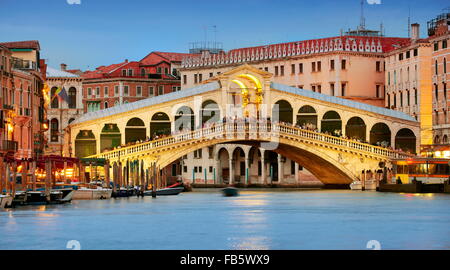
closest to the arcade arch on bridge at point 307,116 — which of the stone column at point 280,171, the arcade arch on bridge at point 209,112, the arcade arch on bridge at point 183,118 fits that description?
the arcade arch on bridge at point 209,112

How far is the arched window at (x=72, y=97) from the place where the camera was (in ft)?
211

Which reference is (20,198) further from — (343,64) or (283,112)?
(343,64)

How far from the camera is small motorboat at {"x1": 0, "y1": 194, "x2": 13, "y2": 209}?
30781 mm

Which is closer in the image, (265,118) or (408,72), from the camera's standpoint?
(265,118)

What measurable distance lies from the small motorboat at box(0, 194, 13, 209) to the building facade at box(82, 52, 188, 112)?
3431cm

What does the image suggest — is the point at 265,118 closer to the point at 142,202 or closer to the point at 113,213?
the point at 142,202

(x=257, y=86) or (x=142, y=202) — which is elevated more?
(x=257, y=86)

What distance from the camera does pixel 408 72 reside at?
5325 centimetres

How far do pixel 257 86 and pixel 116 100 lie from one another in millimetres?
18411

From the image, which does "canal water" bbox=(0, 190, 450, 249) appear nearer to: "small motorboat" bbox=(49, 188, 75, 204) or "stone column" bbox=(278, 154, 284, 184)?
"small motorboat" bbox=(49, 188, 75, 204)

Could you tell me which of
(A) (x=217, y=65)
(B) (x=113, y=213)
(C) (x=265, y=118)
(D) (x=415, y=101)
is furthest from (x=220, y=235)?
(A) (x=217, y=65)
